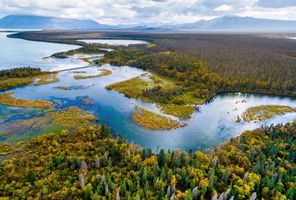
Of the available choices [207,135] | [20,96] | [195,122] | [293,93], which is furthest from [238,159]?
[20,96]

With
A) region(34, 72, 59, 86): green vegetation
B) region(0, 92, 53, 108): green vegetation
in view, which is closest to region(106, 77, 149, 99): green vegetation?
region(0, 92, 53, 108): green vegetation

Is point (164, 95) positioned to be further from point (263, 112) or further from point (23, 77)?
point (23, 77)

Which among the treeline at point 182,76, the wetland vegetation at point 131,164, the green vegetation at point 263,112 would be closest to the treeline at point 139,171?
the wetland vegetation at point 131,164

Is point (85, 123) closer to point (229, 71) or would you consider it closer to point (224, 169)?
point (224, 169)

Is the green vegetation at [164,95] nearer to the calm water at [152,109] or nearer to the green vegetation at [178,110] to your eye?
the green vegetation at [178,110]

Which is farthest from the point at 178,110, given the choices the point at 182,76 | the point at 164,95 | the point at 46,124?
the point at 46,124

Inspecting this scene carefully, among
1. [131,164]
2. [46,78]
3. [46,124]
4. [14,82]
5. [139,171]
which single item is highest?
[14,82]

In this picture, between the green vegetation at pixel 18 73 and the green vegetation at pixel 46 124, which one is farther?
the green vegetation at pixel 18 73
